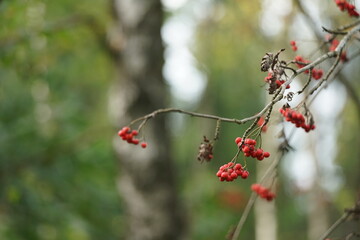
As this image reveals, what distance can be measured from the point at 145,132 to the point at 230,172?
3.26 meters

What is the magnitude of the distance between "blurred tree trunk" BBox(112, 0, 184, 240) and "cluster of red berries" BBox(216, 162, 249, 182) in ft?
10.2

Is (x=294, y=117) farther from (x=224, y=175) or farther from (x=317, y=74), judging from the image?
(x=317, y=74)

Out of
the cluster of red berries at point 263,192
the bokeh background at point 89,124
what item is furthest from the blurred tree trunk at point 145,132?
the cluster of red berries at point 263,192

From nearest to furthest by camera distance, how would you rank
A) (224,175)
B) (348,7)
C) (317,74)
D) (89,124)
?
(224,175)
(348,7)
(317,74)
(89,124)

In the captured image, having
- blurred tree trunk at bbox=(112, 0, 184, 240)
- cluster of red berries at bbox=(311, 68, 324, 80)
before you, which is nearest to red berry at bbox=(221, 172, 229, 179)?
cluster of red berries at bbox=(311, 68, 324, 80)

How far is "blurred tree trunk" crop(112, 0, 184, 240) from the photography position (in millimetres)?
4793

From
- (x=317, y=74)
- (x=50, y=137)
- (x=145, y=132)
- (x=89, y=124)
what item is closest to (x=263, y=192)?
(x=317, y=74)

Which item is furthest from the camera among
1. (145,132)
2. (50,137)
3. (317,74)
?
(50,137)

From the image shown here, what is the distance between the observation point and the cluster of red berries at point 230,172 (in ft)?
5.61

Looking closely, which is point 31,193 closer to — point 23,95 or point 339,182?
point 23,95

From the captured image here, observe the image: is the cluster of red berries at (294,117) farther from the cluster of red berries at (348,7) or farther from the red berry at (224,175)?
the cluster of red berries at (348,7)

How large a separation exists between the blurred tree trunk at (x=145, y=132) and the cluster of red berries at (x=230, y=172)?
10.2 ft

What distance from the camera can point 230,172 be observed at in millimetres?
1743

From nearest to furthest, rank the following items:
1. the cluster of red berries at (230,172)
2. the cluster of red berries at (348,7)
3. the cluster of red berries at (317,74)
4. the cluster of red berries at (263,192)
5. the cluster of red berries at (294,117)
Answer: the cluster of red berries at (294,117)
the cluster of red berries at (230,172)
the cluster of red berries at (348,7)
the cluster of red berries at (317,74)
the cluster of red berries at (263,192)
